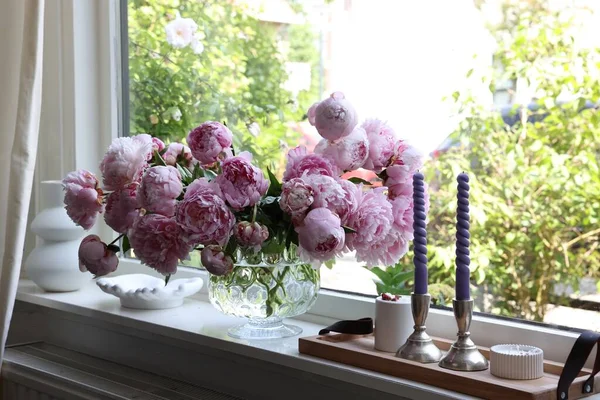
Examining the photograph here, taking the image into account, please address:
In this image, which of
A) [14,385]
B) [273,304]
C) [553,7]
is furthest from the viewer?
[14,385]

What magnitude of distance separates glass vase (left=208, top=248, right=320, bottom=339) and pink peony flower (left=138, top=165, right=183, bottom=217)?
207 millimetres

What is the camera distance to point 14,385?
179 cm

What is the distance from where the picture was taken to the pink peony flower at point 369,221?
1200 mm

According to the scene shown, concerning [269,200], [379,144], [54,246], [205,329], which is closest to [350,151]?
[379,144]

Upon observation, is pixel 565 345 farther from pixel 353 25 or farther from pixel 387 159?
pixel 353 25

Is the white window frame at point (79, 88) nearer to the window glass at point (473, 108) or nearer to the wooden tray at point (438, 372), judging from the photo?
the window glass at point (473, 108)

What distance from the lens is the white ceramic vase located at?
1.91 metres

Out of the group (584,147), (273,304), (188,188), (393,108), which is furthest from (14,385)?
(584,147)

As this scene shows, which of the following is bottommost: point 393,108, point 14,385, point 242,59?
point 14,385

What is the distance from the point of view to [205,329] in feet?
5.16

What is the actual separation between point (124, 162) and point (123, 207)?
72 mm

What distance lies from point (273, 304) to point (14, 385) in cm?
72

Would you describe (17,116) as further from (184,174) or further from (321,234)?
(321,234)

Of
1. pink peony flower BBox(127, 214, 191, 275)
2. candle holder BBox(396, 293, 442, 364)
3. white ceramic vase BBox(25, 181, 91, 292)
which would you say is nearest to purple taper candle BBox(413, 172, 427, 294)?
candle holder BBox(396, 293, 442, 364)
